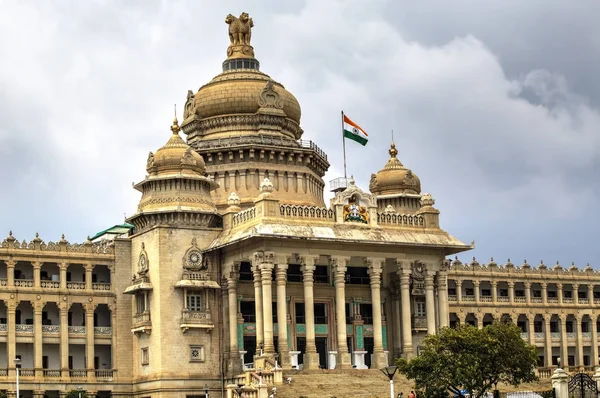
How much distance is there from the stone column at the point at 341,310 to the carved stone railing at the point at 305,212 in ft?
9.69

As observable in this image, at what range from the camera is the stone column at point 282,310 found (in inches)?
3179

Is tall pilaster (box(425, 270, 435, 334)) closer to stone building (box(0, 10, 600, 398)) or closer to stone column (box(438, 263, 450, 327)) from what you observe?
stone building (box(0, 10, 600, 398))

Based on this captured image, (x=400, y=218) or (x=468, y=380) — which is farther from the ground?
(x=400, y=218)

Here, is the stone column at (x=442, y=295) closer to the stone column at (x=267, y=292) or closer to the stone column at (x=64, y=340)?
the stone column at (x=267, y=292)

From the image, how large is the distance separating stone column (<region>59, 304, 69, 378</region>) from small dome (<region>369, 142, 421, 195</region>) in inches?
1106

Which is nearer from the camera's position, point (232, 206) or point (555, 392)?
point (555, 392)

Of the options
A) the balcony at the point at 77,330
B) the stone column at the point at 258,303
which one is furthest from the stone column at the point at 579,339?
the balcony at the point at 77,330

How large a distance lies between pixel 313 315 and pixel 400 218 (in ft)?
32.0

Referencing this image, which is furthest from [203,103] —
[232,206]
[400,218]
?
[400,218]

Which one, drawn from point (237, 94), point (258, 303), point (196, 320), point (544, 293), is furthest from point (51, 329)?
point (544, 293)

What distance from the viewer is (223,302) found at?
3374 inches

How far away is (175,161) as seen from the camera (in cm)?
8625

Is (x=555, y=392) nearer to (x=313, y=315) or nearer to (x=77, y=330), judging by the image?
(x=313, y=315)

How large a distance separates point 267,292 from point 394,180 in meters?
23.2
